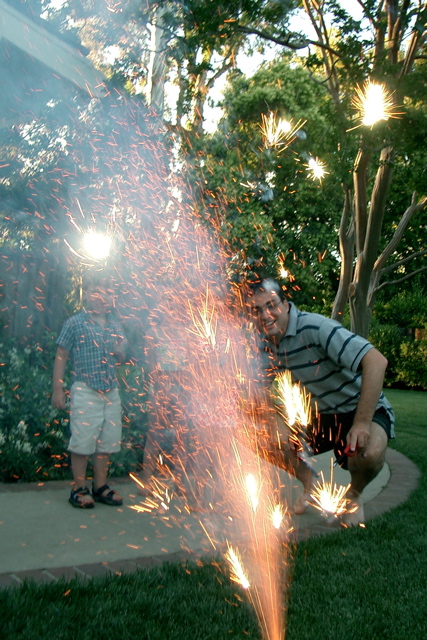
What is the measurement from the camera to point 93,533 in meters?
3.73

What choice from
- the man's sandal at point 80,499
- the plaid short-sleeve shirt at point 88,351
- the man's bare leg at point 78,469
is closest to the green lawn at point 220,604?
the man's sandal at point 80,499

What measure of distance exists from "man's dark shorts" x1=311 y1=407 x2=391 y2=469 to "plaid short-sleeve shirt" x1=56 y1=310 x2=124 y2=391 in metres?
1.42

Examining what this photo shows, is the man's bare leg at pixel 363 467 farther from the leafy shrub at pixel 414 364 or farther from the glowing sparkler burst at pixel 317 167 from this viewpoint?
the leafy shrub at pixel 414 364

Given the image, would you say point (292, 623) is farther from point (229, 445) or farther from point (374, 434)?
point (229, 445)

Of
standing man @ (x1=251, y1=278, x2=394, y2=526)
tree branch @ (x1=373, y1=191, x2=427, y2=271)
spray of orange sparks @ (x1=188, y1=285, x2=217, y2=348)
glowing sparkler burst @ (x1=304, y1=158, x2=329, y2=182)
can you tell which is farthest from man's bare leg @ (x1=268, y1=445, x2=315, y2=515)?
tree branch @ (x1=373, y1=191, x2=427, y2=271)

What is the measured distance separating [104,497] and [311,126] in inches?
323

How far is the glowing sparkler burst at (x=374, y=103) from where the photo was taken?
9023mm

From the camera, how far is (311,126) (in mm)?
11023

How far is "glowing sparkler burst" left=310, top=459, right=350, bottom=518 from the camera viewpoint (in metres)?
4.34

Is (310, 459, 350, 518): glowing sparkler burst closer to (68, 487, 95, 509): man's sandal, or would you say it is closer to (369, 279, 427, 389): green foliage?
(68, 487, 95, 509): man's sandal

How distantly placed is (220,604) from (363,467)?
5.22 feet

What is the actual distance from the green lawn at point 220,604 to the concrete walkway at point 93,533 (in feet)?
0.78

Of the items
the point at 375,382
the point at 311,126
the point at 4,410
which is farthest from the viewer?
the point at 311,126

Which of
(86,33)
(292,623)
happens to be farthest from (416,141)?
(292,623)
